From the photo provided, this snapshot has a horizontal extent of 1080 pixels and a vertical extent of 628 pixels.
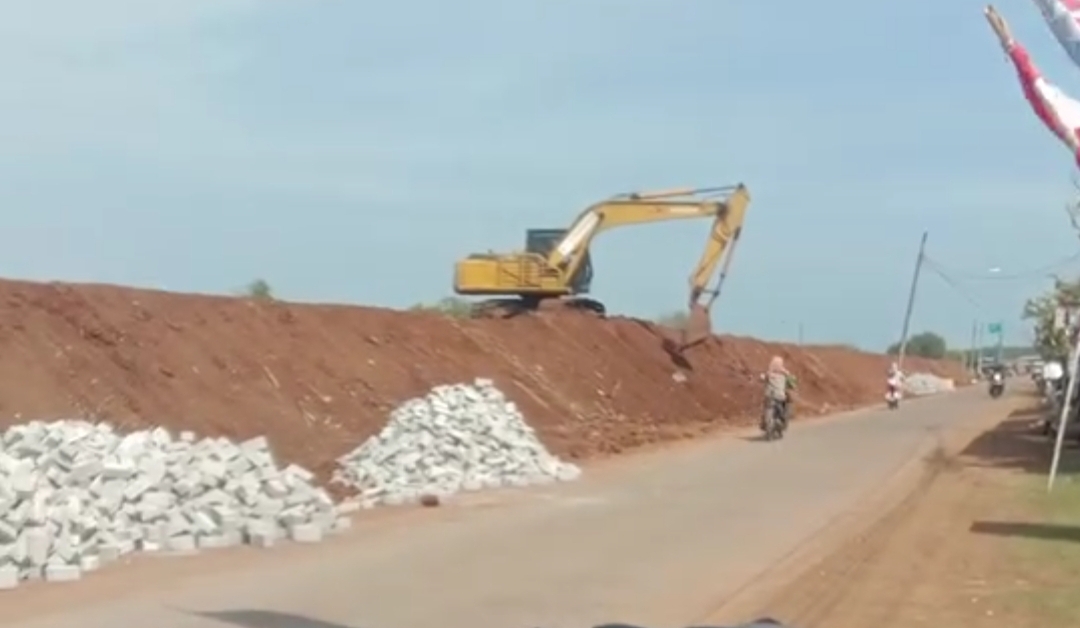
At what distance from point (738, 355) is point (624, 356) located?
17.9 meters

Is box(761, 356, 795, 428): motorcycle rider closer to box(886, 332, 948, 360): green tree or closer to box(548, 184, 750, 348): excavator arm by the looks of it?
box(548, 184, 750, 348): excavator arm

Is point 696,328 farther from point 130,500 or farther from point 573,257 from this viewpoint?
point 130,500

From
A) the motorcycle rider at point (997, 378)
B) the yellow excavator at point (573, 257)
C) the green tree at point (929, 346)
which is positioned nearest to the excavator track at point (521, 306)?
the yellow excavator at point (573, 257)

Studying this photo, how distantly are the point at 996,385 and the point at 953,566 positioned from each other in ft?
219

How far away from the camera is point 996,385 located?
267 feet

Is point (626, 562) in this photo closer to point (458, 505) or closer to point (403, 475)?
point (458, 505)

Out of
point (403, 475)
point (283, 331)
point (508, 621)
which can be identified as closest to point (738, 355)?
point (283, 331)

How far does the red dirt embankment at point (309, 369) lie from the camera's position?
2589 centimetres

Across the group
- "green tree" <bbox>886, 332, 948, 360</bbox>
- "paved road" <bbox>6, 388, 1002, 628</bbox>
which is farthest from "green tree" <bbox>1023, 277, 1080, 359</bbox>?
"green tree" <bbox>886, 332, 948, 360</bbox>

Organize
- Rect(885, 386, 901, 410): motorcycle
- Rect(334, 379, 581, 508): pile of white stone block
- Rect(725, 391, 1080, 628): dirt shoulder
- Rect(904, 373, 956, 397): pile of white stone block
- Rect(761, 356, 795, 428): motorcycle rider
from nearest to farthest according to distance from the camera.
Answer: Rect(725, 391, 1080, 628): dirt shoulder
Rect(334, 379, 581, 508): pile of white stone block
Rect(761, 356, 795, 428): motorcycle rider
Rect(885, 386, 901, 410): motorcycle
Rect(904, 373, 956, 397): pile of white stone block

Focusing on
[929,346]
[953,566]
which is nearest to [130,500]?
[953,566]

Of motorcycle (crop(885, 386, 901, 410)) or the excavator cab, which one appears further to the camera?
motorcycle (crop(885, 386, 901, 410))

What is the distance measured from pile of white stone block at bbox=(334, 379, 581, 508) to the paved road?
2.82ft

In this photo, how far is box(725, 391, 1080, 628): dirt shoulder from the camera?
534 inches
